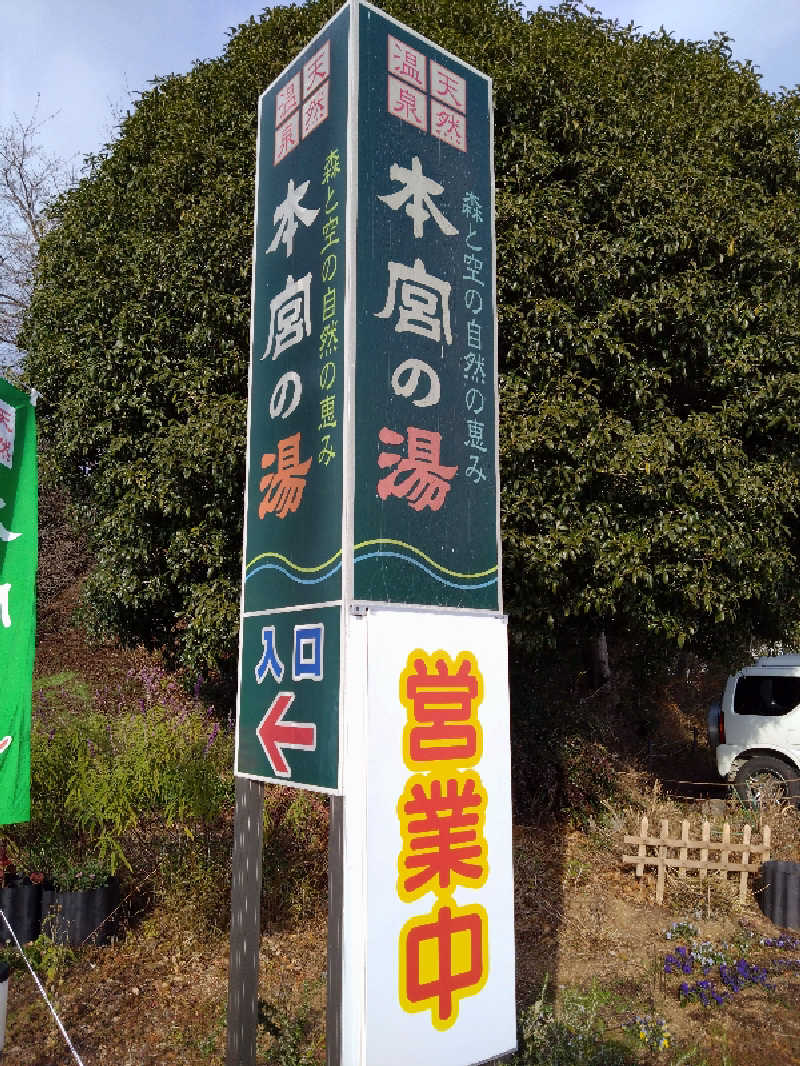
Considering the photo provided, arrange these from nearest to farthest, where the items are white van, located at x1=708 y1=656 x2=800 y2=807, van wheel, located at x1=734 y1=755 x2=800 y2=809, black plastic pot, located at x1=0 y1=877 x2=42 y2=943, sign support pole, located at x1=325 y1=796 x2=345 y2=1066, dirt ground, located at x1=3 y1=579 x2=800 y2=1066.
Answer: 1. sign support pole, located at x1=325 y1=796 x2=345 y2=1066
2. dirt ground, located at x1=3 y1=579 x2=800 y2=1066
3. black plastic pot, located at x1=0 y1=877 x2=42 y2=943
4. van wheel, located at x1=734 y1=755 x2=800 y2=809
5. white van, located at x1=708 y1=656 x2=800 y2=807

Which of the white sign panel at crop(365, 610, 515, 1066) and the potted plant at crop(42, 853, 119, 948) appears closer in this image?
the white sign panel at crop(365, 610, 515, 1066)

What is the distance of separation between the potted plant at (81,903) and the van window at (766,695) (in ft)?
26.6

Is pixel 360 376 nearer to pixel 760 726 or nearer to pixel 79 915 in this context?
pixel 79 915

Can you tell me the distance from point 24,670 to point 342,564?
1.68m

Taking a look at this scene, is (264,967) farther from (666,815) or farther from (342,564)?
(666,815)

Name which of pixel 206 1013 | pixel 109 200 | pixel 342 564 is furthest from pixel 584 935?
pixel 109 200

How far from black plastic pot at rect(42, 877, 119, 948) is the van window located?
816cm

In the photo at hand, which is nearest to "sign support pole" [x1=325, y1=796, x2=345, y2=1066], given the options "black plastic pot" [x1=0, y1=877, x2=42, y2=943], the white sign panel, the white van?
the white sign panel

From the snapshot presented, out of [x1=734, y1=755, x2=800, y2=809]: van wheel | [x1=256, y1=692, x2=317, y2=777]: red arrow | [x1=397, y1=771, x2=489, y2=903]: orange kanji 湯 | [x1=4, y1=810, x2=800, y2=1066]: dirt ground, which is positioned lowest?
[x1=4, y1=810, x2=800, y2=1066]: dirt ground

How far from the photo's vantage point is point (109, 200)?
990 cm

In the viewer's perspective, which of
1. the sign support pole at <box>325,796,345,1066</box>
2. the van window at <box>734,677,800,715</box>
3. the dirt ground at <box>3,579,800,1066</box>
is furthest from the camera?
the van window at <box>734,677,800,715</box>

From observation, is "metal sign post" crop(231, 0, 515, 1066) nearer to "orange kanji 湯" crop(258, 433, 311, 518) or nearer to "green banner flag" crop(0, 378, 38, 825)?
"orange kanji 湯" crop(258, 433, 311, 518)

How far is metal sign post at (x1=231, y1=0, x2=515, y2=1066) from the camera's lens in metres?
3.73

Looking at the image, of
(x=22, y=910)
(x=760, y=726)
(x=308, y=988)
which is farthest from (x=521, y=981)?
(x=760, y=726)
